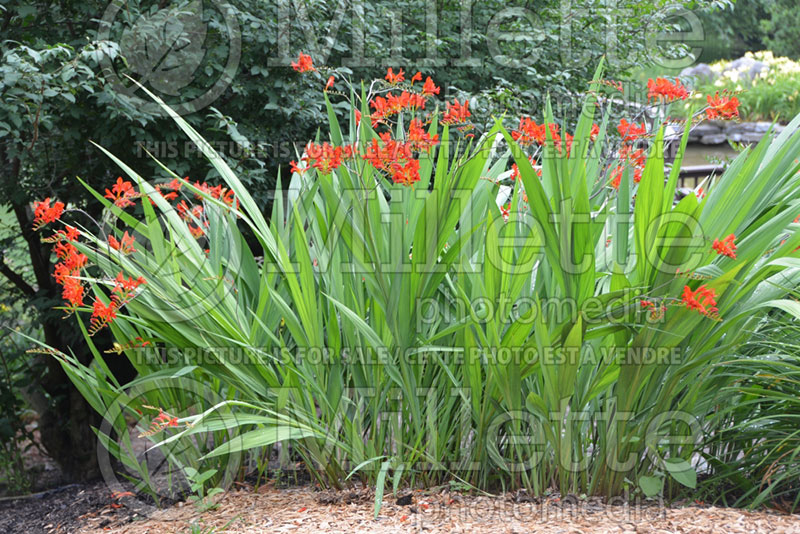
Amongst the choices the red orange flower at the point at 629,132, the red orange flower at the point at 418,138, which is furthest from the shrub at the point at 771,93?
the red orange flower at the point at 418,138

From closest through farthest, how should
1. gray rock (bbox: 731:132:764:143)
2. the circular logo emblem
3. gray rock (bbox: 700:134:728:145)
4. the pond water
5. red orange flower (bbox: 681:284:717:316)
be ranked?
red orange flower (bbox: 681:284:717:316)
the circular logo emblem
gray rock (bbox: 731:132:764:143)
the pond water
gray rock (bbox: 700:134:728:145)

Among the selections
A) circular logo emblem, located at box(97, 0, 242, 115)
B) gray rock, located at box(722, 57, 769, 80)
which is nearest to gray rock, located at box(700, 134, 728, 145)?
gray rock, located at box(722, 57, 769, 80)

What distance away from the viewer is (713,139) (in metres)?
10.4

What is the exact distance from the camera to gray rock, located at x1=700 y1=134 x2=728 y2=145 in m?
10.3

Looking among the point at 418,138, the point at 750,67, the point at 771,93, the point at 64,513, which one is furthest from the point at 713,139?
the point at 64,513

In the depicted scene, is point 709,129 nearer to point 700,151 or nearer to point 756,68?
point 700,151

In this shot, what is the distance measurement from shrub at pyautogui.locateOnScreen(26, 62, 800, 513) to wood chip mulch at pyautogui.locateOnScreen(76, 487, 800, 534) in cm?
8

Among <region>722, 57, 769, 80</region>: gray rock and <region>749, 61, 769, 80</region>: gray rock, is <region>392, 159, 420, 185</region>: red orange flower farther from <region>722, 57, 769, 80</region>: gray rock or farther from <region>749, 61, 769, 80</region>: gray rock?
<region>749, 61, 769, 80</region>: gray rock

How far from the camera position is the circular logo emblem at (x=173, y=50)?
9.78ft

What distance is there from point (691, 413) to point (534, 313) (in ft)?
1.80

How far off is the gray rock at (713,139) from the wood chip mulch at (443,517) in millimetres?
9521

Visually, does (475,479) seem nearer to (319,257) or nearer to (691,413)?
(691,413)

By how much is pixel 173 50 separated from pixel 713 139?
30.1 feet

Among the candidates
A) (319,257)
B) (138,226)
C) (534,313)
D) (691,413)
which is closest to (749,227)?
(691,413)
